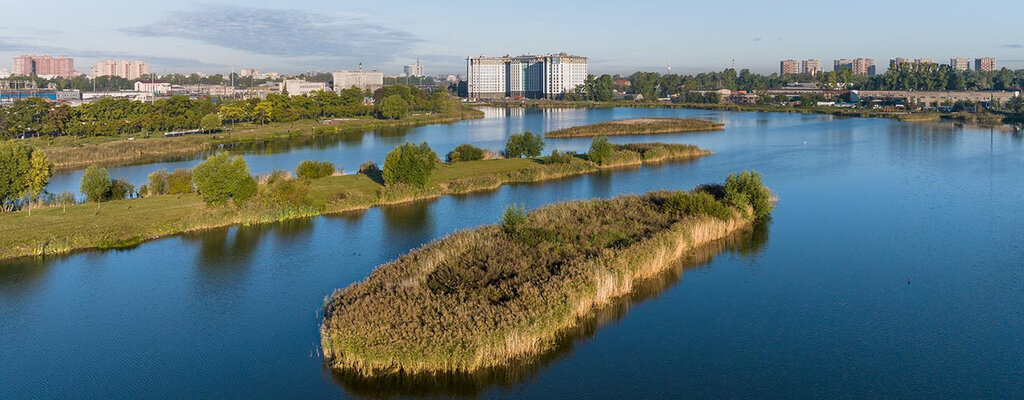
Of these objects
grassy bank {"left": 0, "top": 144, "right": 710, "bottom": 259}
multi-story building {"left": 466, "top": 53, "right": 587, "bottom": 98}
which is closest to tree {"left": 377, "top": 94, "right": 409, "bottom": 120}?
grassy bank {"left": 0, "top": 144, "right": 710, "bottom": 259}

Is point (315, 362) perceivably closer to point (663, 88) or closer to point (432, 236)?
point (432, 236)

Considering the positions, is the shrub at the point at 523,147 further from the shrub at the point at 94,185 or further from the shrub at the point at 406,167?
the shrub at the point at 94,185

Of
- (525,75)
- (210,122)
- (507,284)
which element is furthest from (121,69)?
(507,284)

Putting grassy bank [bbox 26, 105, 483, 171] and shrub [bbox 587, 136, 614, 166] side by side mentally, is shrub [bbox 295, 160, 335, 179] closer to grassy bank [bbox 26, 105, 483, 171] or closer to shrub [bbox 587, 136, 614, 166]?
shrub [bbox 587, 136, 614, 166]

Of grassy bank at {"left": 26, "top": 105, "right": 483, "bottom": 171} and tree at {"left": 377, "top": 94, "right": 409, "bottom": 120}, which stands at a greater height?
tree at {"left": 377, "top": 94, "right": 409, "bottom": 120}

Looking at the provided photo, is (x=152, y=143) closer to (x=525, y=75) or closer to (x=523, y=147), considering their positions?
(x=523, y=147)

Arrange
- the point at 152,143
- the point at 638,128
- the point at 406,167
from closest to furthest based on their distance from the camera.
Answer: the point at 406,167
the point at 152,143
the point at 638,128
